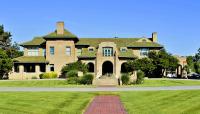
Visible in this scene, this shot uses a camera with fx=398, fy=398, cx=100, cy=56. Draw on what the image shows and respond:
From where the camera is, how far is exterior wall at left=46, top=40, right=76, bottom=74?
7656 cm

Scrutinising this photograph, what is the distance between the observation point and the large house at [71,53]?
7425 centimetres

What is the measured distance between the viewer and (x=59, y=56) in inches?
3022

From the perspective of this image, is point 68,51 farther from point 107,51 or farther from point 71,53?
point 107,51

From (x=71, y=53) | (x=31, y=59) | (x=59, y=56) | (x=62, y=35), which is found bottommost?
(x=31, y=59)

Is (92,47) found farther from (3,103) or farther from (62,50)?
(3,103)

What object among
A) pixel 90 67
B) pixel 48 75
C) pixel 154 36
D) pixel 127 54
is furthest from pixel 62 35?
pixel 154 36

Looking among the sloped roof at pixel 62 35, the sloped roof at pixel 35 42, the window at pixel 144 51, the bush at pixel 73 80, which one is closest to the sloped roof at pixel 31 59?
the sloped roof at pixel 35 42

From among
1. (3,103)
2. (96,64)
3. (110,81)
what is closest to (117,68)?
(96,64)

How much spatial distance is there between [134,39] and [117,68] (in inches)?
525

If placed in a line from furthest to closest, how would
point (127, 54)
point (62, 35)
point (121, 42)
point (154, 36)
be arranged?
point (154, 36) → point (121, 42) → point (62, 35) → point (127, 54)

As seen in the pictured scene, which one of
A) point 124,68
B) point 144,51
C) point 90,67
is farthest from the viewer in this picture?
point 144,51

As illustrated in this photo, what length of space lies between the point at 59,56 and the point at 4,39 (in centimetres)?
3770

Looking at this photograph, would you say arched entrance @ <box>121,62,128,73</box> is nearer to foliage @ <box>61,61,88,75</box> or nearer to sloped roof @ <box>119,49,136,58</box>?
sloped roof @ <box>119,49,136,58</box>

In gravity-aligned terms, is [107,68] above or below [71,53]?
below
